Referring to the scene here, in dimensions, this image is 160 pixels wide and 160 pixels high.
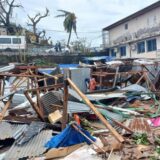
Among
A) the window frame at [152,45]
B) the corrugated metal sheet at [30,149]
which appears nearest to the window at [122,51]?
the window frame at [152,45]

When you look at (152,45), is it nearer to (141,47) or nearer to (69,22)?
(141,47)

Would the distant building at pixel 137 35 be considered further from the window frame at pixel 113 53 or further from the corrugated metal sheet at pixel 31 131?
the corrugated metal sheet at pixel 31 131

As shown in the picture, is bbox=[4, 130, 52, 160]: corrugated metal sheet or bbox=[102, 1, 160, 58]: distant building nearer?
bbox=[4, 130, 52, 160]: corrugated metal sheet

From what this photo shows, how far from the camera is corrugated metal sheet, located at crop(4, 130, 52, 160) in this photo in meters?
5.84

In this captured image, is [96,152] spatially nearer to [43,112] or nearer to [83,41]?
[43,112]

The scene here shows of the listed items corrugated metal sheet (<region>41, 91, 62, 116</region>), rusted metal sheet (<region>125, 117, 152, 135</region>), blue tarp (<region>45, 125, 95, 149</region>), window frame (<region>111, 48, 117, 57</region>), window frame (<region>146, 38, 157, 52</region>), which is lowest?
rusted metal sheet (<region>125, 117, 152, 135</region>)

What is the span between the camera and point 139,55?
30047 millimetres

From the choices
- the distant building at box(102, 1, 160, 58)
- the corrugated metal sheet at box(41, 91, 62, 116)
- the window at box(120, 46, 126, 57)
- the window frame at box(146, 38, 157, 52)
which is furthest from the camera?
the window at box(120, 46, 126, 57)

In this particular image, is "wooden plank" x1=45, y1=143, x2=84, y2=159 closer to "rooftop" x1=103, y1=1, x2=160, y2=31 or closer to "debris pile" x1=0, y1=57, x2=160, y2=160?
"debris pile" x1=0, y1=57, x2=160, y2=160

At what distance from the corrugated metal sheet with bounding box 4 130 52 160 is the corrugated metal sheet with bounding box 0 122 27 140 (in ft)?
1.62

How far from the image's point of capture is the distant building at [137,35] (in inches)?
1104

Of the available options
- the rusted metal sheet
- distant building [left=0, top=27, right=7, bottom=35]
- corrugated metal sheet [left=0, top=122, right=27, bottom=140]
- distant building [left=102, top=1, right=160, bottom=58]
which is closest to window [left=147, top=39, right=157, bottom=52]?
distant building [left=102, top=1, right=160, bottom=58]

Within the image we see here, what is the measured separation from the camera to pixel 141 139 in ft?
19.6

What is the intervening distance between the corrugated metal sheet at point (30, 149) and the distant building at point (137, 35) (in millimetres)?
21048
